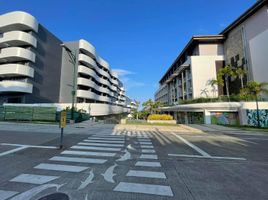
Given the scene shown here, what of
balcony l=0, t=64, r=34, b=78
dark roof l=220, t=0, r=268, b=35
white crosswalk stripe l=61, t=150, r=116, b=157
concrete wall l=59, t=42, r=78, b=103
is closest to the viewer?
white crosswalk stripe l=61, t=150, r=116, b=157

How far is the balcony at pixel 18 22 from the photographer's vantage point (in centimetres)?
2977

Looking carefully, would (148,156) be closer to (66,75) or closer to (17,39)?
(17,39)

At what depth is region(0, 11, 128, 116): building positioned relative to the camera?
29.6m

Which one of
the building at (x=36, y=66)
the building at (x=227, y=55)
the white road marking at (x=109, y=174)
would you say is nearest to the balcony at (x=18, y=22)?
the building at (x=36, y=66)

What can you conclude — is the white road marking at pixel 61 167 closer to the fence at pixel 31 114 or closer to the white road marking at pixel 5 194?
the white road marking at pixel 5 194

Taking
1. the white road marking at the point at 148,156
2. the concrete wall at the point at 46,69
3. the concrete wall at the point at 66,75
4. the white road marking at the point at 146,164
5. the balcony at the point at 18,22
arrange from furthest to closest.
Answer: the concrete wall at the point at 66,75 < the concrete wall at the point at 46,69 < the balcony at the point at 18,22 < the white road marking at the point at 148,156 < the white road marking at the point at 146,164

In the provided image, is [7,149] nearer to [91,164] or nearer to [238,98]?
[91,164]

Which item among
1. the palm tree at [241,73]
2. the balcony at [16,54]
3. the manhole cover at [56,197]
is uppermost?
the balcony at [16,54]

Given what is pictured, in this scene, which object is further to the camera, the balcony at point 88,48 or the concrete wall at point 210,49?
the balcony at point 88,48

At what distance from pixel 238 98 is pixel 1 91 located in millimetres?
44354

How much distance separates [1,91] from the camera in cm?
3005

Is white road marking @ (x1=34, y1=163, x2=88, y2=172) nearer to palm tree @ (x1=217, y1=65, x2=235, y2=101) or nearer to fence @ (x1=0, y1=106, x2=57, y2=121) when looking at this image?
fence @ (x1=0, y1=106, x2=57, y2=121)

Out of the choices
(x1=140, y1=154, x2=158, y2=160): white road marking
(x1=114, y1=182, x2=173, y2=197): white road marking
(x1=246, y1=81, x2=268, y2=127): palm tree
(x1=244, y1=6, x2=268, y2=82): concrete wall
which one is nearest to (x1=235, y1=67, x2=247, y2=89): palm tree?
(x1=244, y1=6, x2=268, y2=82): concrete wall

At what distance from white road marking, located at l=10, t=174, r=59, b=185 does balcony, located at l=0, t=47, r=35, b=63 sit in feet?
108
